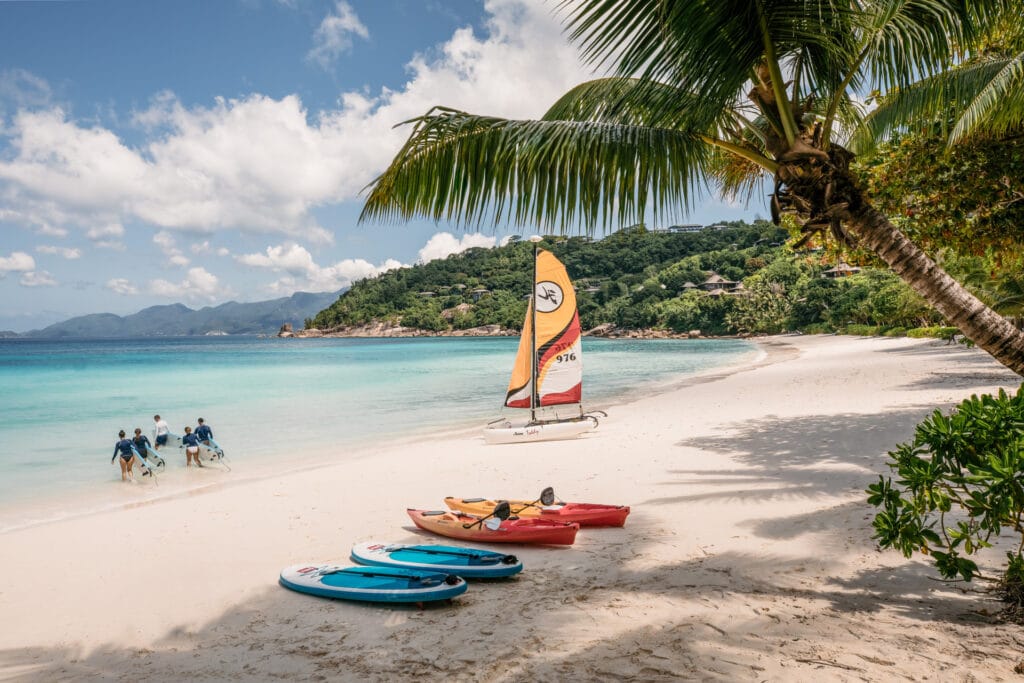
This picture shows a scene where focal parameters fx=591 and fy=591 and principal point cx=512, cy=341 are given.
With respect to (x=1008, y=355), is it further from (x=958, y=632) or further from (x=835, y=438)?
(x=835, y=438)

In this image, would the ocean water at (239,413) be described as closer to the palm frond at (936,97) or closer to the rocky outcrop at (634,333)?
the palm frond at (936,97)

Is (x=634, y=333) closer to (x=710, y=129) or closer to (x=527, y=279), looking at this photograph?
(x=527, y=279)

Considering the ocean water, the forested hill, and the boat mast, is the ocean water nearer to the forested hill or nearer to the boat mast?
the boat mast

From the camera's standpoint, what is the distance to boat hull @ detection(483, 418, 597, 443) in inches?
450

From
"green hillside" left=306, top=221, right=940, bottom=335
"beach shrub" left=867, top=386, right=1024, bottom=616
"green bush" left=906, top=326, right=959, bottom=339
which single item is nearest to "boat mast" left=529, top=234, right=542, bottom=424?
"beach shrub" left=867, top=386, right=1024, bottom=616

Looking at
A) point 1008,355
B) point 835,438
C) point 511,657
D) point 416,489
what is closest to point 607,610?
point 511,657

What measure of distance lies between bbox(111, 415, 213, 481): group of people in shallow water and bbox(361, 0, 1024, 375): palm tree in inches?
330

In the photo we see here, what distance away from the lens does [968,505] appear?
273 centimetres

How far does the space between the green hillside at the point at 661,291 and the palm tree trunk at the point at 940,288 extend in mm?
23278

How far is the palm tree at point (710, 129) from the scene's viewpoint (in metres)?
3.69

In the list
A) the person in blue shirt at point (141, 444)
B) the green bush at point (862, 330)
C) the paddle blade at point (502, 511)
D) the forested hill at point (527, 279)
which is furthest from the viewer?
the forested hill at point (527, 279)

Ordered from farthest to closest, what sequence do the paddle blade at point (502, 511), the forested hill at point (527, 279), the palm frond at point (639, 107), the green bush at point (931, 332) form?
the forested hill at point (527, 279), the green bush at point (931, 332), the paddle blade at point (502, 511), the palm frond at point (639, 107)

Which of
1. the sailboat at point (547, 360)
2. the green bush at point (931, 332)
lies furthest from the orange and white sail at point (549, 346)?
the green bush at point (931, 332)

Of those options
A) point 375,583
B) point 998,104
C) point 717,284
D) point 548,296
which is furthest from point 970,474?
point 717,284
